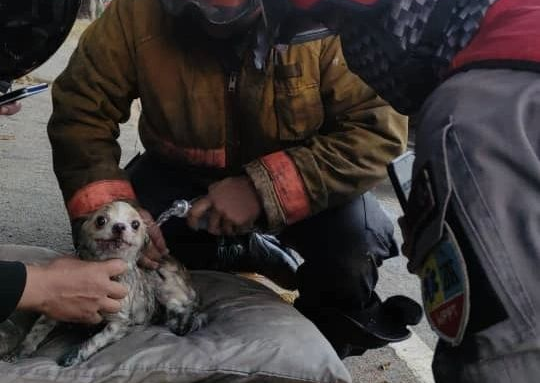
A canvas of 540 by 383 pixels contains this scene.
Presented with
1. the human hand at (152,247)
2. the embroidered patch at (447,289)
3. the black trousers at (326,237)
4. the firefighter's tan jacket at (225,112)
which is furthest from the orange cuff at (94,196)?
the embroidered patch at (447,289)

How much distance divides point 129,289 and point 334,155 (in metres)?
0.83

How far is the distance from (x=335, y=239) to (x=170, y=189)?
0.71m

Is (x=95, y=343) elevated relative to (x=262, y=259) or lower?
elevated

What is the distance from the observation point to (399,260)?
4.49 metres

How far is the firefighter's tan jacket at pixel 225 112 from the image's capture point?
8.63 feet

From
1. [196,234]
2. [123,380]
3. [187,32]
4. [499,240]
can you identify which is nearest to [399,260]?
[196,234]

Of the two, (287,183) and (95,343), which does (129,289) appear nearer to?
(95,343)

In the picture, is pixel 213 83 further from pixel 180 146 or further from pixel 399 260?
pixel 399 260

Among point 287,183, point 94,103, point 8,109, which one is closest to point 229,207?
point 287,183

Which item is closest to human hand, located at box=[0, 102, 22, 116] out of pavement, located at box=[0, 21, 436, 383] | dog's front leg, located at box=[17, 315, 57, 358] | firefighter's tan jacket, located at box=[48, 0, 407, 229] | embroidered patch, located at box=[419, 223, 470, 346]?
firefighter's tan jacket, located at box=[48, 0, 407, 229]

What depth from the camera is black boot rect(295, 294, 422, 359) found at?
9.22ft

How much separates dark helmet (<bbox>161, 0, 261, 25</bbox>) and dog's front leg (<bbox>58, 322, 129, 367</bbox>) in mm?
1033

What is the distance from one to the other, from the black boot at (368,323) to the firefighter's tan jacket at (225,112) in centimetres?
44

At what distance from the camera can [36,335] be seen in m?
2.40
